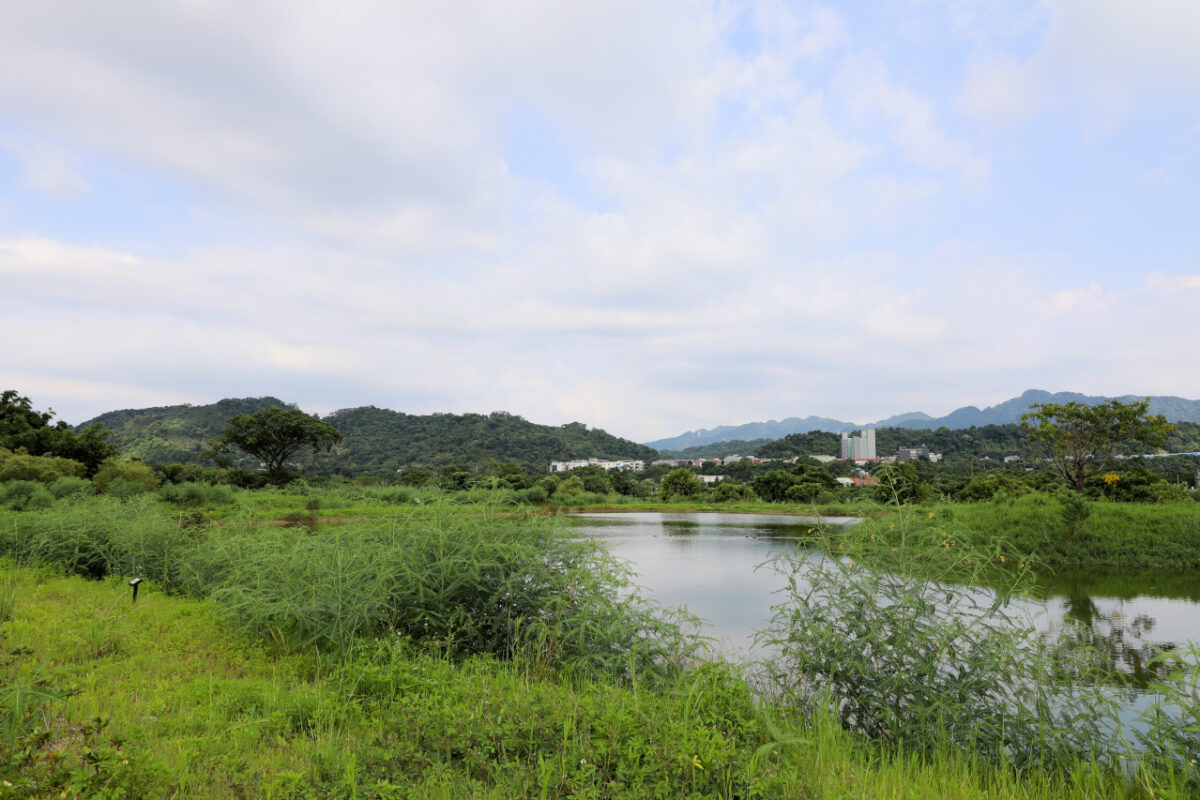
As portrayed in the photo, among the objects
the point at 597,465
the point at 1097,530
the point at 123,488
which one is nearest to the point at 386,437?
the point at 597,465

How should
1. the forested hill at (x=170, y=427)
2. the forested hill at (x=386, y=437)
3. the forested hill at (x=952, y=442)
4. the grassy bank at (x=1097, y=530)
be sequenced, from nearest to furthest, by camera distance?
the grassy bank at (x=1097, y=530) < the forested hill at (x=952, y=442) < the forested hill at (x=170, y=427) < the forested hill at (x=386, y=437)

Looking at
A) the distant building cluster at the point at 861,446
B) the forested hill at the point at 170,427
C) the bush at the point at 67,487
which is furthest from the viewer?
the distant building cluster at the point at 861,446

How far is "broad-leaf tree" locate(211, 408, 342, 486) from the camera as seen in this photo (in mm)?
34312

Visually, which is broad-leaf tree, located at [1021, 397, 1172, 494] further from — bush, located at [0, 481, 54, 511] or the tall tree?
the tall tree

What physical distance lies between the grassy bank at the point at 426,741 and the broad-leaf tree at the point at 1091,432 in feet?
83.2

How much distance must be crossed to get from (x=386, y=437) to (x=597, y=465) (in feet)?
82.5

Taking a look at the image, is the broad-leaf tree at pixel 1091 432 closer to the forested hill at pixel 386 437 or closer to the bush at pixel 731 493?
the bush at pixel 731 493

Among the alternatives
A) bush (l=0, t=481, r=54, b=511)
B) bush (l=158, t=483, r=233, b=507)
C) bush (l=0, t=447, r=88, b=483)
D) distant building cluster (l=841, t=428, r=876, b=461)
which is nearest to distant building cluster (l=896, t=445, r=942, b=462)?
distant building cluster (l=841, t=428, r=876, b=461)

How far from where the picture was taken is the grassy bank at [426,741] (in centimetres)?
247

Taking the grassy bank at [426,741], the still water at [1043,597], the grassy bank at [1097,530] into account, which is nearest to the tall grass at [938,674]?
the grassy bank at [426,741]

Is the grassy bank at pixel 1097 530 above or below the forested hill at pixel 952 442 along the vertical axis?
below

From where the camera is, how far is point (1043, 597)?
9094 millimetres

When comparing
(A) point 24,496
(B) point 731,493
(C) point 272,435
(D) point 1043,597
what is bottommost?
(B) point 731,493

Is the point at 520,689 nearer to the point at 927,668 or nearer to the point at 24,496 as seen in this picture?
the point at 927,668
